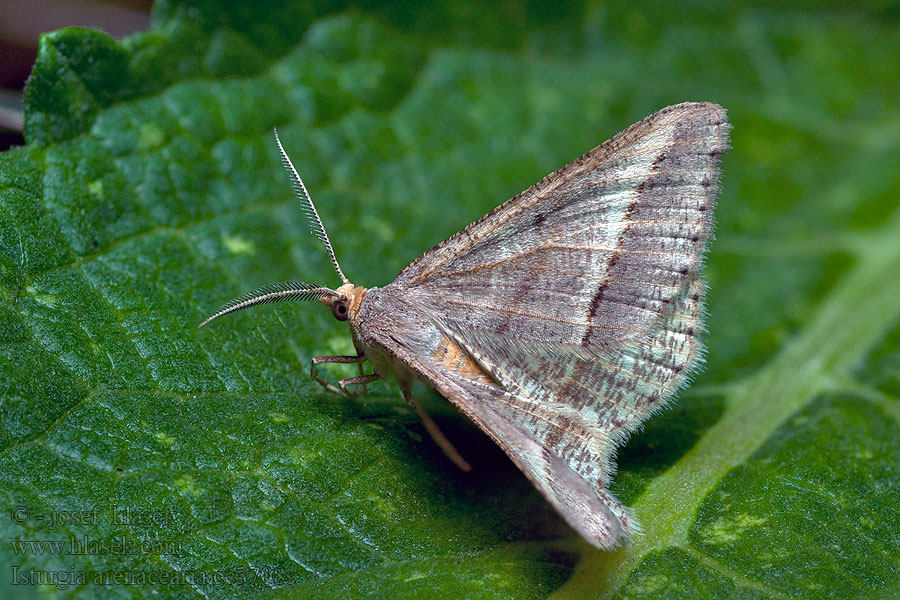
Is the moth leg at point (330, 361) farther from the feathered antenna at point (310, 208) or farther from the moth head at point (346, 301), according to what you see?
the feathered antenna at point (310, 208)

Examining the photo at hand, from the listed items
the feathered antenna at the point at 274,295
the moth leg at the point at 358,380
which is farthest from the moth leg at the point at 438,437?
the feathered antenna at the point at 274,295

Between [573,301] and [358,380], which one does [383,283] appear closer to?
[358,380]

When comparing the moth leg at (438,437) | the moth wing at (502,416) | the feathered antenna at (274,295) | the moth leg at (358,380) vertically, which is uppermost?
the feathered antenna at (274,295)

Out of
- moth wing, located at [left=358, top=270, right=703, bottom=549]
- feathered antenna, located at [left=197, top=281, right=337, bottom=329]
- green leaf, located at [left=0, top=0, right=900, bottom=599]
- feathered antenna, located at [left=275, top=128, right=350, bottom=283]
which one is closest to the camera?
green leaf, located at [left=0, top=0, right=900, bottom=599]

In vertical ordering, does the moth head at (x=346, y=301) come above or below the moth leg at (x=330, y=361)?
above

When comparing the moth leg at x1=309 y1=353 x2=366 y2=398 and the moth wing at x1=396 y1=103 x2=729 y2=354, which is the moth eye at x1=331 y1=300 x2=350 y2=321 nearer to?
the moth leg at x1=309 y1=353 x2=366 y2=398

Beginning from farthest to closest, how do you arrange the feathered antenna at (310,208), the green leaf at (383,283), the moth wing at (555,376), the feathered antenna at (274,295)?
the feathered antenna at (310,208), the feathered antenna at (274,295), the moth wing at (555,376), the green leaf at (383,283)

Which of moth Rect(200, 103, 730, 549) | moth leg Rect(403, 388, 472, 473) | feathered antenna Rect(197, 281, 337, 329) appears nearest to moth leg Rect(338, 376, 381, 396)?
moth Rect(200, 103, 730, 549)
